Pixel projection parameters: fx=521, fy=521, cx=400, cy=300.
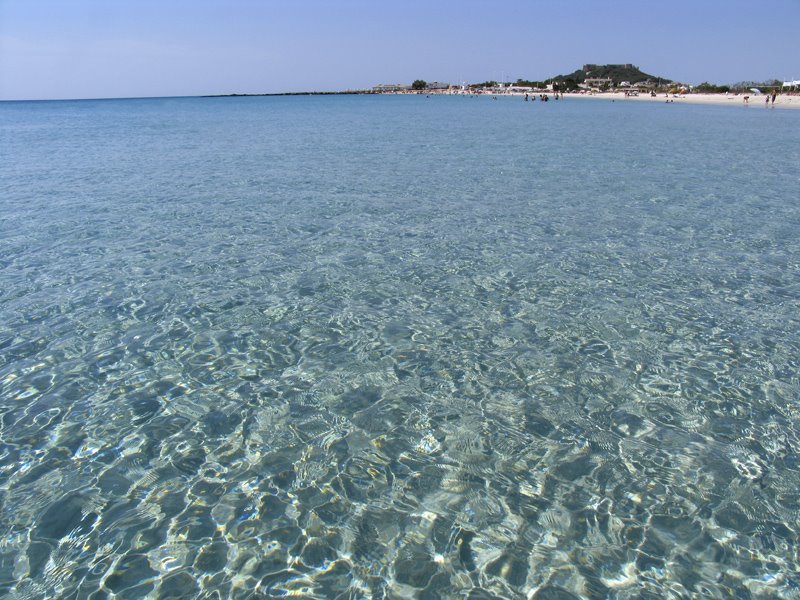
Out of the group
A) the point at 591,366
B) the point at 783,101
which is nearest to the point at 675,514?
the point at 591,366

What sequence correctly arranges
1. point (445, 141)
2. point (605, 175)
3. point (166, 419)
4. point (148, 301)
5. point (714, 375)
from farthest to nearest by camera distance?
point (445, 141) < point (605, 175) < point (148, 301) < point (714, 375) < point (166, 419)

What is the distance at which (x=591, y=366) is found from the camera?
7.78m

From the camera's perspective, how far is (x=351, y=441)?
20.3ft

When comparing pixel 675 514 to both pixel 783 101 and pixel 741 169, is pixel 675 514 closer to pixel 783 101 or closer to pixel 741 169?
pixel 741 169

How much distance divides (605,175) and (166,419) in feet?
75.7

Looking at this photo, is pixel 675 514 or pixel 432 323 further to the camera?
pixel 432 323

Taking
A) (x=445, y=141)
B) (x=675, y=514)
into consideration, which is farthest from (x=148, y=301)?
(x=445, y=141)

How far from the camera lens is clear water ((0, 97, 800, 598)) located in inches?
181

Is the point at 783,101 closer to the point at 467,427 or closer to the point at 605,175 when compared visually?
the point at 605,175

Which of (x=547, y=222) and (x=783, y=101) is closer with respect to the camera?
(x=547, y=222)

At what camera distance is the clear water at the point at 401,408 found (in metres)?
4.61

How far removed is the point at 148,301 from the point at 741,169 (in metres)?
27.3

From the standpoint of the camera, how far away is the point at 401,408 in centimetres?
681

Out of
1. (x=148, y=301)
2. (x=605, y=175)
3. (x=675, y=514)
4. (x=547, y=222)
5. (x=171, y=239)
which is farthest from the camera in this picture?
(x=605, y=175)
